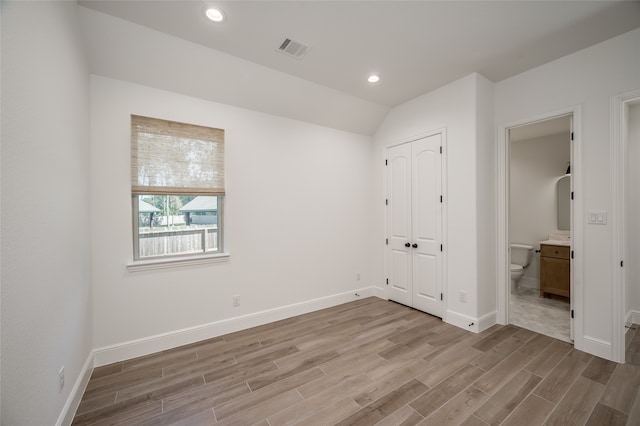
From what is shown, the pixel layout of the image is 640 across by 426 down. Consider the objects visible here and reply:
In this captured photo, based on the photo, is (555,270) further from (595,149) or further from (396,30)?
(396,30)

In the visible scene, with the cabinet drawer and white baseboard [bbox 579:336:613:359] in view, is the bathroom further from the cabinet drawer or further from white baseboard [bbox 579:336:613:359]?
white baseboard [bbox 579:336:613:359]

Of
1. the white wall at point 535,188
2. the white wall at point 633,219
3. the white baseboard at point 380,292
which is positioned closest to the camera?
the white wall at point 633,219

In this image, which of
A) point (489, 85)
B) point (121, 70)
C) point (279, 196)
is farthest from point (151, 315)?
point (489, 85)

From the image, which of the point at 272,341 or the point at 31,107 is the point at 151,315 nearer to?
the point at 272,341

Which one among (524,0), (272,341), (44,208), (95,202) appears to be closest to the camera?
(44,208)

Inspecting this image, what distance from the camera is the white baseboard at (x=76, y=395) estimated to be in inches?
64.1

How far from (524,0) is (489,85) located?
132cm

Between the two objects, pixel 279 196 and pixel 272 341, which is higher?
pixel 279 196

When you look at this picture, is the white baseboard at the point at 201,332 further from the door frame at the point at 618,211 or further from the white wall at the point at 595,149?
the door frame at the point at 618,211

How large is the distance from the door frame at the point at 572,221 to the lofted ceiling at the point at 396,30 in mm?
632

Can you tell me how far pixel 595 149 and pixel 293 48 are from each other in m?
3.15

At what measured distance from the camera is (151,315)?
8.54 ft


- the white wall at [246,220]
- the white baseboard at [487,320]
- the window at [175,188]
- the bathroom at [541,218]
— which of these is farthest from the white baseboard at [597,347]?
the window at [175,188]

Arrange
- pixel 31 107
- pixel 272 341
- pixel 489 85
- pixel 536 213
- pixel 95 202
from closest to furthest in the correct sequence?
pixel 31 107 → pixel 95 202 → pixel 272 341 → pixel 489 85 → pixel 536 213
